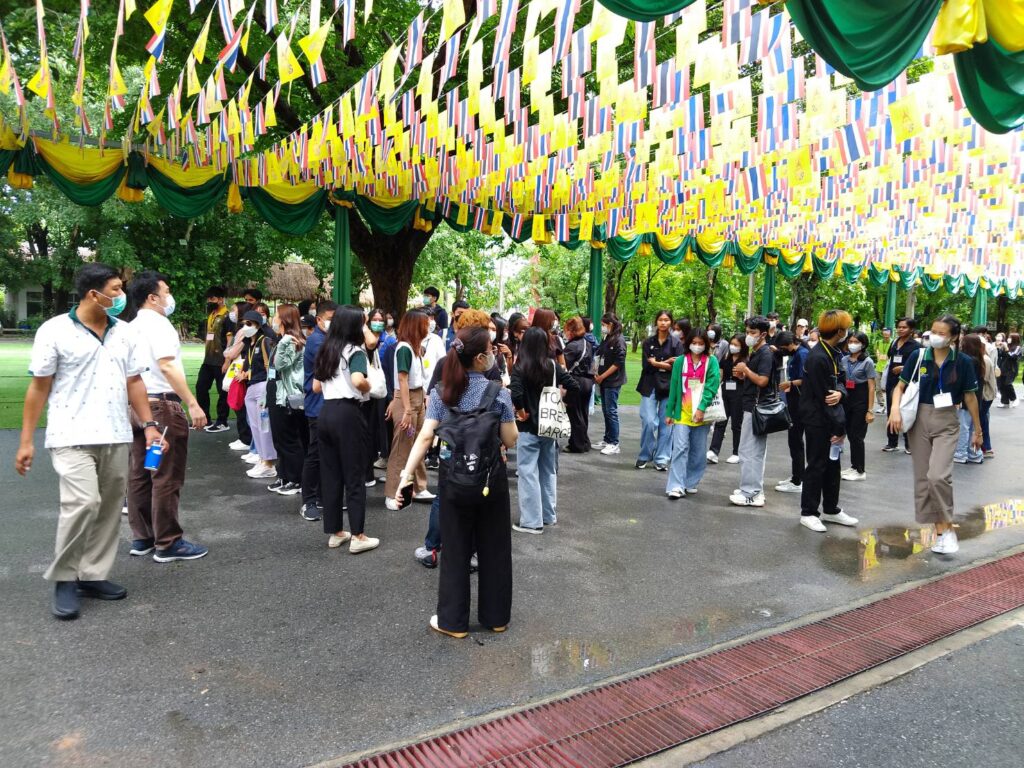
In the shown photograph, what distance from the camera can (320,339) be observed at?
5379 millimetres

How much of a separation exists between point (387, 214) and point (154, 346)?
308 inches

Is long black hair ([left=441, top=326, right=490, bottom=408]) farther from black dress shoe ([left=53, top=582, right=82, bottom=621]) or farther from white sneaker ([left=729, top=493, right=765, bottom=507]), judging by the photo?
white sneaker ([left=729, top=493, right=765, bottom=507])

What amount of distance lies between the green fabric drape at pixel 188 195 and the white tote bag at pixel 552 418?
7.32 meters

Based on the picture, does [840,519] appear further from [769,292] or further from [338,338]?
[769,292]

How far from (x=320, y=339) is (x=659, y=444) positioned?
424cm

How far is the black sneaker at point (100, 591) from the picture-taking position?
379 cm

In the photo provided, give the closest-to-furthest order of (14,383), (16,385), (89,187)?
(89,187)
(16,385)
(14,383)

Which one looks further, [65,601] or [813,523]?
[813,523]

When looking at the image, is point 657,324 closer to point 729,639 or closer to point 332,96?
point 729,639

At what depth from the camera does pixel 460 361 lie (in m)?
3.59

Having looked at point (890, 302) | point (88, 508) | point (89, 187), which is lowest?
point (88, 508)

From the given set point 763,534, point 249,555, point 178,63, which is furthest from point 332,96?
point 763,534

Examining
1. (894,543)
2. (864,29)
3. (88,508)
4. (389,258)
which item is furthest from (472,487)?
(389,258)

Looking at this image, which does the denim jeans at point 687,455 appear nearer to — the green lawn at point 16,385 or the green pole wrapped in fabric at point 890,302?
the green lawn at point 16,385
